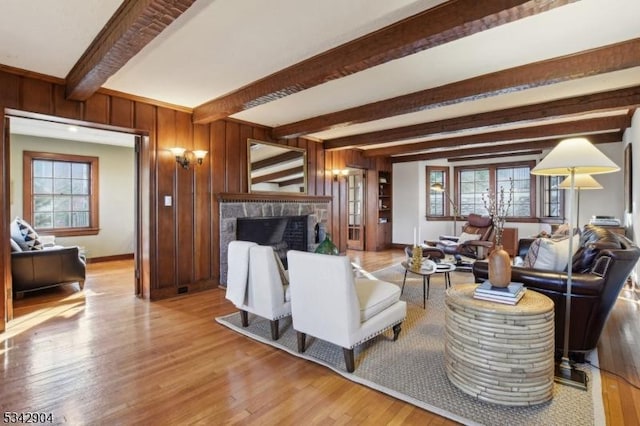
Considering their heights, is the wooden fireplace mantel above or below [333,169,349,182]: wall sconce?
below

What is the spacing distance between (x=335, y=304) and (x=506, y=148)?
6.37 metres

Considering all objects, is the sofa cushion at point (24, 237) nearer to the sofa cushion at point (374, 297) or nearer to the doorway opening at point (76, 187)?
the doorway opening at point (76, 187)

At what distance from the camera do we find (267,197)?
5328 mm

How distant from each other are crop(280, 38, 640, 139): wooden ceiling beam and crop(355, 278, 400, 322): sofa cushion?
2.28 meters

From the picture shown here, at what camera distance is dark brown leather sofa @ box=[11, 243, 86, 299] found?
4.06 m

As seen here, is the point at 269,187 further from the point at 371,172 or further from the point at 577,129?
the point at 577,129

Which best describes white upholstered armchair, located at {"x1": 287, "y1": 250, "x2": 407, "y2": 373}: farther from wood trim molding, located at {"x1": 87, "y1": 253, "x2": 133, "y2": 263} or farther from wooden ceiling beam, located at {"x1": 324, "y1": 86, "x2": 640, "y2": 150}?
wood trim molding, located at {"x1": 87, "y1": 253, "x2": 133, "y2": 263}

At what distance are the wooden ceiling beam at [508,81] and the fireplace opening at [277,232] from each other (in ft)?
6.24

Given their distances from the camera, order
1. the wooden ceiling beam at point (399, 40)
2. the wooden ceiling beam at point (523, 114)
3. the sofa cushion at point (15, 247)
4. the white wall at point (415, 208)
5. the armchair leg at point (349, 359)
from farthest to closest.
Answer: the white wall at point (415, 208), the sofa cushion at point (15, 247), the wooden ceiling beam at point (523, 114), the armchair leg at point (349, 359), the wooden ceiling beam at point (399, 40)

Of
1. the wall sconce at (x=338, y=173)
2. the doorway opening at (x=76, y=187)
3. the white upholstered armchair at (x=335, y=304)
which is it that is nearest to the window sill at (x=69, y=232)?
the doorway opening at (x=76, y=187)

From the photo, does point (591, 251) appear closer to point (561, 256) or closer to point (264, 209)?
point (561, 256)

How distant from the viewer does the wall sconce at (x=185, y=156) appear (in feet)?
14.3

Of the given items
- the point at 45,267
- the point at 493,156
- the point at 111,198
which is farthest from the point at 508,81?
the point at 111,198

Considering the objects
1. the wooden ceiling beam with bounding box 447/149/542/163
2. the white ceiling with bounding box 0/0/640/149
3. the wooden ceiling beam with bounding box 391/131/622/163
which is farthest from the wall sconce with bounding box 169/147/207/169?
the wooden ceiling beam with bounding box 447/149/542/163
